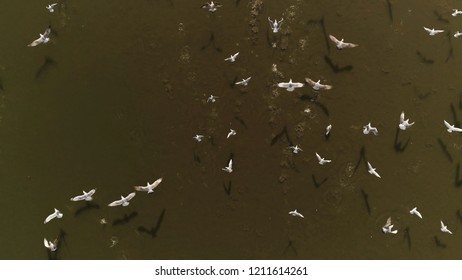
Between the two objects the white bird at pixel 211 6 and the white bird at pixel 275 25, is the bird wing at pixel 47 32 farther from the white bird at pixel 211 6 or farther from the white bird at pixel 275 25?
the white bird at pixel 275 25

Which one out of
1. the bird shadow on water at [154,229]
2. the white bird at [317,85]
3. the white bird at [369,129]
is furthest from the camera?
the bird shadow on water at [154,229]

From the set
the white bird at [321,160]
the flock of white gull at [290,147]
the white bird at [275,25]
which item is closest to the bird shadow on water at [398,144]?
the flock of white gull at [290,147]

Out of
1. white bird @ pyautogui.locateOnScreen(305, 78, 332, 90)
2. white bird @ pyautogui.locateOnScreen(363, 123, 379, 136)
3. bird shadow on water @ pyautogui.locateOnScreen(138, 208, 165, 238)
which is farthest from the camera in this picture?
bird shadow on water @ pyautogui.locateOnScreen(138, 208, 165, 238)

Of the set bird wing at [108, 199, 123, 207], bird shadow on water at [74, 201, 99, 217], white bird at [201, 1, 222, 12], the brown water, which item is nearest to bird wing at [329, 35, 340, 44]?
the brown water

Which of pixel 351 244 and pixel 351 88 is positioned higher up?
pixel 351 88

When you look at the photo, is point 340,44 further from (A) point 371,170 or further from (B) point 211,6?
(B) point 211,6

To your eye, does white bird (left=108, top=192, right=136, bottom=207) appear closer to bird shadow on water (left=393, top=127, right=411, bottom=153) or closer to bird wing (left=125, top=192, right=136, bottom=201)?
bird wing (left=125, top=192, right=136, bottom=201)

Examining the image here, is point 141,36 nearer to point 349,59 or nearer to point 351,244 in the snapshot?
point 349,59

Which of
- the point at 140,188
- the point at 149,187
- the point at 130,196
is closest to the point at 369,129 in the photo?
the point at 149,187
